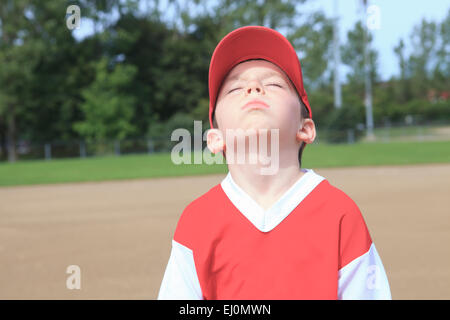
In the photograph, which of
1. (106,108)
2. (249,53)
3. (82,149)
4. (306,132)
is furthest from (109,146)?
(306,132)

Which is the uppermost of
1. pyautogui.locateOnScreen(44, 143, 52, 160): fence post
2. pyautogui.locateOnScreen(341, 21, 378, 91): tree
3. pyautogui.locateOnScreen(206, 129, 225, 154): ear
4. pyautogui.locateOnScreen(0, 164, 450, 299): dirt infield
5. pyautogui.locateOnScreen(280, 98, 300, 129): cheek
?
pyautogui.locateOnScreen(341, 21, 378, 91): tree

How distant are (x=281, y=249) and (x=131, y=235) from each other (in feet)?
15.5

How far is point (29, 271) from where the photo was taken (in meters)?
4.34

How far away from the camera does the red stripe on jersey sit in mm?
1382

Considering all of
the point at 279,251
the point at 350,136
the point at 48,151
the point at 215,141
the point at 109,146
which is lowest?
the point at 279,251

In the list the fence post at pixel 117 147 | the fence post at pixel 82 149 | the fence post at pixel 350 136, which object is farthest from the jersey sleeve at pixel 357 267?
the fence post at pixel 350 136

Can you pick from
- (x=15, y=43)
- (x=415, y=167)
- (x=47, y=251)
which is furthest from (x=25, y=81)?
(x=47, y=251)

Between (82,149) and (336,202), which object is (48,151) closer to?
(82,149)

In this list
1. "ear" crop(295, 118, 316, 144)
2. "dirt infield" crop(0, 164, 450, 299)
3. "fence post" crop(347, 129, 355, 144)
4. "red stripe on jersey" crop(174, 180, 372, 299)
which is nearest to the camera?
"red stripe on jersey" crop(174, 180, 372, 299)

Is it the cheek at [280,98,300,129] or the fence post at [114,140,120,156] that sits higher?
the fence post at [114,140,120,156]

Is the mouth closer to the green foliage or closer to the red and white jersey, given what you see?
the red and white jersey

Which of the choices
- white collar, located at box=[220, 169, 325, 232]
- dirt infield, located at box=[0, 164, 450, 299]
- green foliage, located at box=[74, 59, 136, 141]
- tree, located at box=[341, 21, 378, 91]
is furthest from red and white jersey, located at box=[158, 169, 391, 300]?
tree, located at box=[341, 21, 378, 91]

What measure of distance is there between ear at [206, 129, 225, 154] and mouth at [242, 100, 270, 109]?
0.17 m

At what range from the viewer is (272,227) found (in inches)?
55.2
